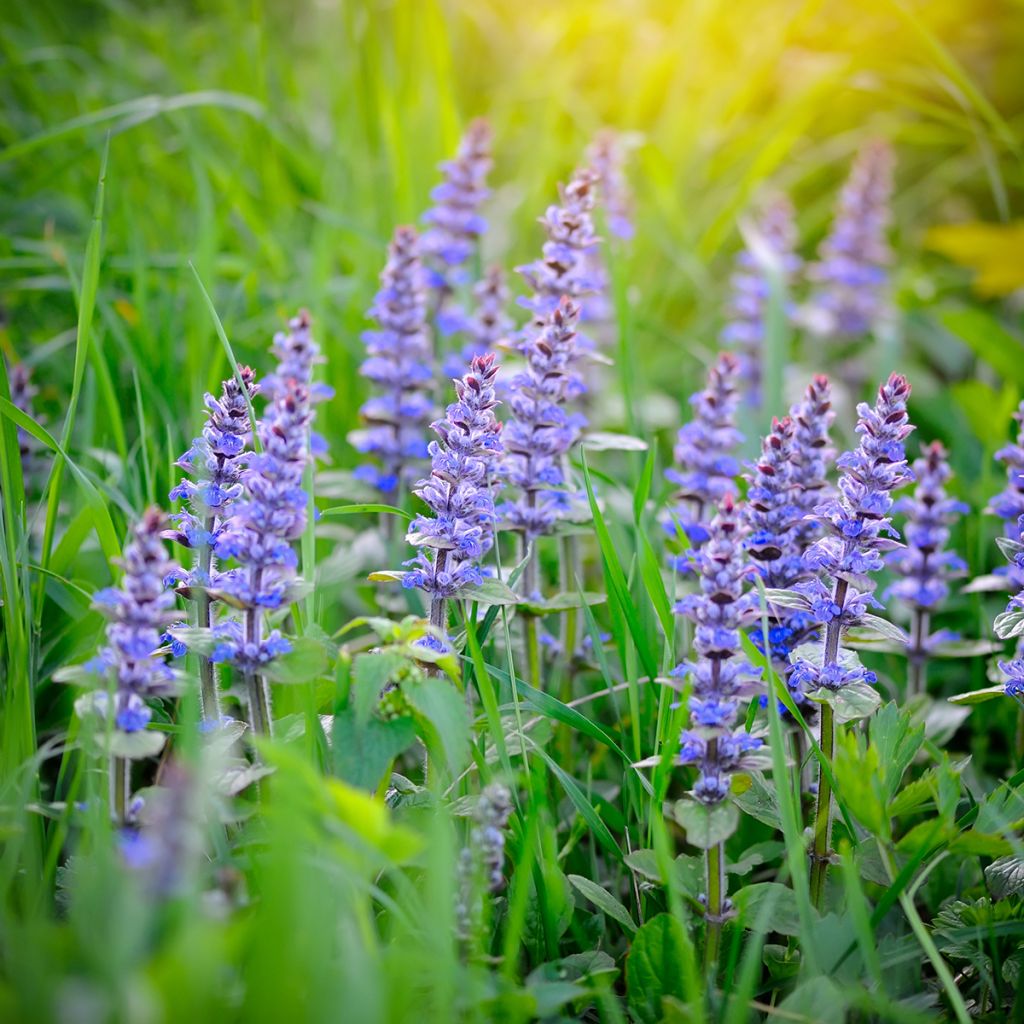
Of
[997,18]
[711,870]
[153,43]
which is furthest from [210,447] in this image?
[997,18]

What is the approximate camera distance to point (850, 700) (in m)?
2.38

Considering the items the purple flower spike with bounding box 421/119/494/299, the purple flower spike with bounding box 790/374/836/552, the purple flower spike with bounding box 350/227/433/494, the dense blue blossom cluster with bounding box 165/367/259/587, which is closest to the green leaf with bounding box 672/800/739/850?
the purple flower spike with bounding box 790/374/836/552

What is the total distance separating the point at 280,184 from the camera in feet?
18.2

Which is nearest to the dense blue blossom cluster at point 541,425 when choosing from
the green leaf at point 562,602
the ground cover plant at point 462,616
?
the ground cover plant at point 462,616

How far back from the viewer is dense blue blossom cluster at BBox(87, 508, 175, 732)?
1.89 m

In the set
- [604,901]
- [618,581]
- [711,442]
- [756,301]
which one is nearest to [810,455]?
[711,442]

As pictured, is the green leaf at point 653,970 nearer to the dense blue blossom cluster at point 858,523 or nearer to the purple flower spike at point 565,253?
the dense blue blossom cluster at point 858,523

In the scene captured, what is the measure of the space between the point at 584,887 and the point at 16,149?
11.2 ft

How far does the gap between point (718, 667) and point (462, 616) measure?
764 mm

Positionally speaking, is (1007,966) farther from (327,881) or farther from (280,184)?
(280,184)

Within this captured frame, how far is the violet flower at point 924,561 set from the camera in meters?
3.22

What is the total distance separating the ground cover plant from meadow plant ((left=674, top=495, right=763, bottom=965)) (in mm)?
10

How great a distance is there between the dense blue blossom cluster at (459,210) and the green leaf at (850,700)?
2.01m

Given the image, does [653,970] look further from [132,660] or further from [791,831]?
[132,660]
